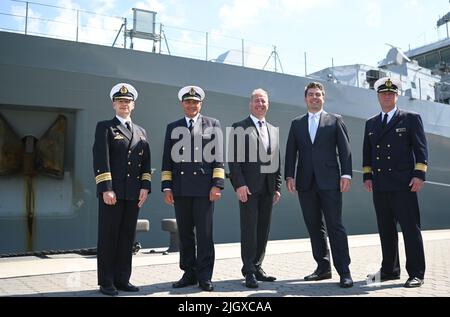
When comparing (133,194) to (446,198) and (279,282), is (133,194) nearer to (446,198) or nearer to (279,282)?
(279,282)

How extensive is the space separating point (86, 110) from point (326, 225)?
14.9 ft

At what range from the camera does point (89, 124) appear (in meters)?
6.77

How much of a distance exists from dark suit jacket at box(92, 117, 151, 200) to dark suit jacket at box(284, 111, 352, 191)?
1.23 meters

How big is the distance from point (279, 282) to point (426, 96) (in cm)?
960

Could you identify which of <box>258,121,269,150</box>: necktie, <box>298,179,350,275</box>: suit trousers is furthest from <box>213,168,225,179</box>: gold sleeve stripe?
<box>298,179,350,275</box>: suit trousers

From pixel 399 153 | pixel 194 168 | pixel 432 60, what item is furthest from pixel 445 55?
pixel 194 168

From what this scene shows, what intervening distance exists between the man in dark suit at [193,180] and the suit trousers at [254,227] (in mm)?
280

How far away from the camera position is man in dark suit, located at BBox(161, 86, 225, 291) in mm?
3303

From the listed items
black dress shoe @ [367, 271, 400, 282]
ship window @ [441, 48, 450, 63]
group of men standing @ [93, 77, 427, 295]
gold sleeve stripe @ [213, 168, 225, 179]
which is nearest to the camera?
group of men standing @ [93, 77, 427, 295]

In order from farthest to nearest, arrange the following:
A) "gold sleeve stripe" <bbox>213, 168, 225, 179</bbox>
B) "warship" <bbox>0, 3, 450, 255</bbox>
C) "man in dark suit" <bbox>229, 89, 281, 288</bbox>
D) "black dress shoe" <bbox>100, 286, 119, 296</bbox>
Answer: "warship" <bbox>0, 3, 450, 255</bbox>
"man in dark suit" <bbox>229, 89, 281, 288</bbox>
"gold sleeve stripe" <bbox>213, 168, 225, 179</bbox>
"black dress shoe" <bbox>100, 286, 119, 296</bbox>

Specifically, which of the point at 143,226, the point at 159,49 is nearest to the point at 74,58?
the point at 159,49

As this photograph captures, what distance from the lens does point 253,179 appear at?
3529 millimetres

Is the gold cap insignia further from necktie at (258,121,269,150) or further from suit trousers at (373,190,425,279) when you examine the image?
suit trousers at (373,190,425,279)

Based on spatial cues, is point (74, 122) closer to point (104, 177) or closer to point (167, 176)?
point (167, 176)
